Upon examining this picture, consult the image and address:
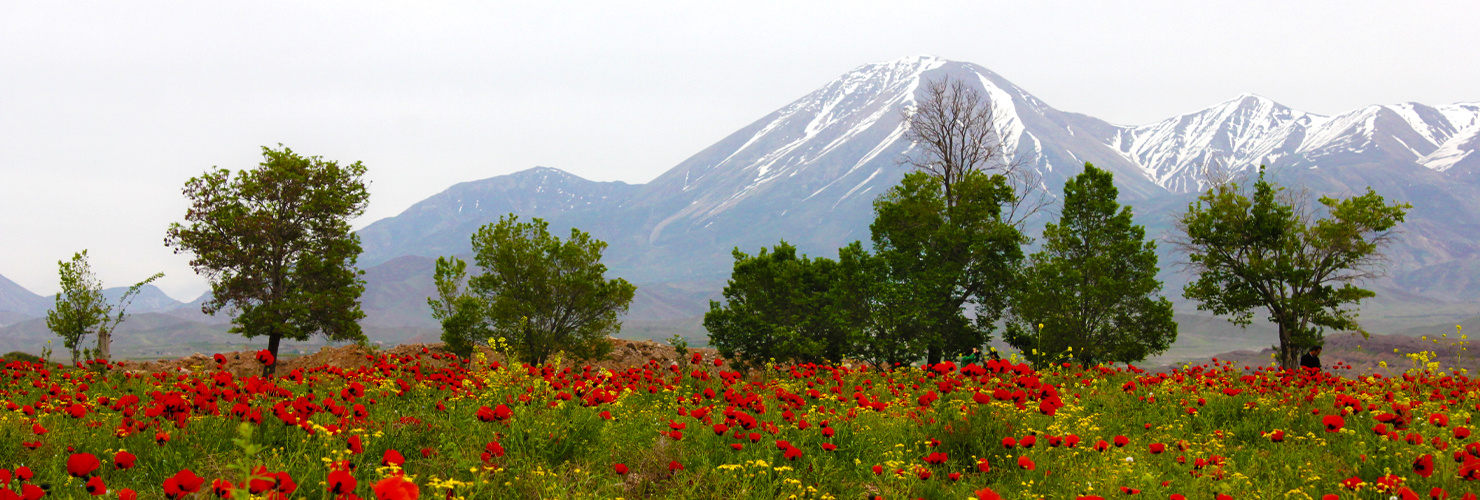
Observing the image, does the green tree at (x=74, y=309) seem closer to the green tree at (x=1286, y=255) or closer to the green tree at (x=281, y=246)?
the green tree at (x=281, y=246)

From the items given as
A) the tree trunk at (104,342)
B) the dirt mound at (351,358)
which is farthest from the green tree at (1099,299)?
the tree trunk at (104,342)

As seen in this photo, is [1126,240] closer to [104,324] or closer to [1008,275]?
[1008,275]

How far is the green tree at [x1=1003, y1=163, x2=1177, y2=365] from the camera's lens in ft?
84.0

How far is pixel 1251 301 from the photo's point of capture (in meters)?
30.2

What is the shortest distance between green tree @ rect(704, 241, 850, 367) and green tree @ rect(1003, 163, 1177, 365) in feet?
22.0

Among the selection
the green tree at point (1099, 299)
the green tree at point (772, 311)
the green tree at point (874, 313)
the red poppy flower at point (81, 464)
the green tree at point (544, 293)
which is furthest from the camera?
the green tree at point (544, 293)

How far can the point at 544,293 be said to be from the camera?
26125 mm

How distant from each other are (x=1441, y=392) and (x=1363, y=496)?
7241 mm

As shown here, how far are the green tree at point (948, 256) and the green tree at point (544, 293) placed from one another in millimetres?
9625

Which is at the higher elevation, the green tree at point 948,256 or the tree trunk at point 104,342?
the green tree at point 948,256

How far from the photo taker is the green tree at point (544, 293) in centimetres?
2588

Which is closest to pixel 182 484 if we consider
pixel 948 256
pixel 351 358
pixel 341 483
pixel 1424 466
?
pixel 341 483

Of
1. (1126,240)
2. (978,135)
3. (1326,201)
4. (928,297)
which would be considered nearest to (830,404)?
(928,297)

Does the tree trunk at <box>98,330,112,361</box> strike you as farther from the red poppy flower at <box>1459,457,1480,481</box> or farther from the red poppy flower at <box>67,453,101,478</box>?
the red poppy flower at <box>1459,457,1480,481</box>
